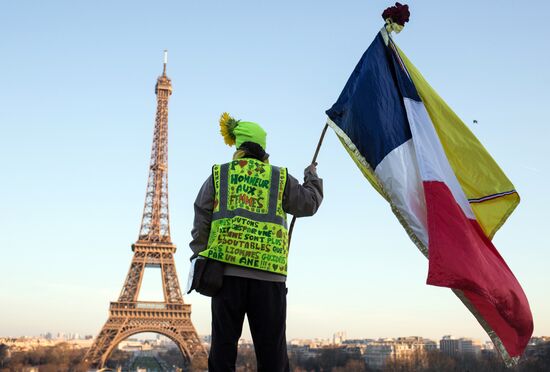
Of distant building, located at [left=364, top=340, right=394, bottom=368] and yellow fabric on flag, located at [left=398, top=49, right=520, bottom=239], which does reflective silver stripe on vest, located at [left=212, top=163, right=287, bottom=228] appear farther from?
distant building, located at [left=364, top=340, right=394, bottom=368]

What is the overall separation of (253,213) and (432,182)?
→ 3.83ft

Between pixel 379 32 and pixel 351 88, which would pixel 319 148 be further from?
pixel 379 32

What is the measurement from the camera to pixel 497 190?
423cm

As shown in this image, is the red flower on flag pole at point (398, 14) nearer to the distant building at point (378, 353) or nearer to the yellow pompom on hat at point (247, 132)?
the yellow pompom on hat at point (247, 132)

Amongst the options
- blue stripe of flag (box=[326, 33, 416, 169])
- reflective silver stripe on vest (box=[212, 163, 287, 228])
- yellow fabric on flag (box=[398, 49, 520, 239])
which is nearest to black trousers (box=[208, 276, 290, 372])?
reflective silver stripe on vest (box=[212, 163, 287, 228])

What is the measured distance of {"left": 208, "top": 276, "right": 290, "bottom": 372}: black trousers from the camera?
3.17 metres

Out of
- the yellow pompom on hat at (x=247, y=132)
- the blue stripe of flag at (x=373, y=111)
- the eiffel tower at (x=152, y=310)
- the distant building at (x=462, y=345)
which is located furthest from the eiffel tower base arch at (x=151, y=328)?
the distant building at (x=462, y=345)

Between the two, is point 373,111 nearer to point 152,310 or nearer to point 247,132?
point 247,132

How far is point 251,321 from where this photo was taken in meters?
3.21

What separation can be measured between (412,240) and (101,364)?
123 feet

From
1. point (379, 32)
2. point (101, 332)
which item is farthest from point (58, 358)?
point (379, 32)

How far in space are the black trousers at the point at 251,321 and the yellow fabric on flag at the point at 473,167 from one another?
1.55 metres

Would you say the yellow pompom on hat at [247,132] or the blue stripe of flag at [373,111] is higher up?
the blue stripe of flag at [373,111]

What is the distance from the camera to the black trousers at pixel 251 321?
317cm
